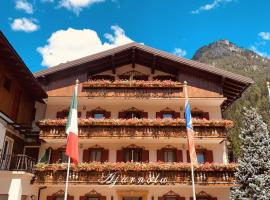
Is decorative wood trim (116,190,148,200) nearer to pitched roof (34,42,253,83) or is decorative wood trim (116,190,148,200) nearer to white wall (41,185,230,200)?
white wall (41,185,230,200)

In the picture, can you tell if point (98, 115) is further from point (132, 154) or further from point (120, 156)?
point (132, 154)

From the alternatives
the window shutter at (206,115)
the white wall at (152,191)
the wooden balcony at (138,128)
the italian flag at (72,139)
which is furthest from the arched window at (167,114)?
the italian flag at (72,139)

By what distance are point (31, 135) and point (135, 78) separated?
898cm

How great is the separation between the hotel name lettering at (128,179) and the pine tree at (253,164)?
7149 mm

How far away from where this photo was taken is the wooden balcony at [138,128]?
2147cm

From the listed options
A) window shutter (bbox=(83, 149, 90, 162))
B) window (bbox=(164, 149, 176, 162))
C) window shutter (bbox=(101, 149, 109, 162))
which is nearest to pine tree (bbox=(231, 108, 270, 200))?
window (bbox=(164, 149, 176, 162))

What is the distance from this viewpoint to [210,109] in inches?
936

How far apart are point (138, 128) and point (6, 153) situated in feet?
28.7

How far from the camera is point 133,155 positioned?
22.2m

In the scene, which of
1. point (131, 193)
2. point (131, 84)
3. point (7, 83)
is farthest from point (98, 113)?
point (7, 83)

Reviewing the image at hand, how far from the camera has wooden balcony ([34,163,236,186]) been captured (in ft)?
63.1

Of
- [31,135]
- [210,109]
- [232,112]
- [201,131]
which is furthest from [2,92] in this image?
[232,112]

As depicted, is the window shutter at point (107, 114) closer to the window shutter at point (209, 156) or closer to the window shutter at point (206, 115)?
the window shutter at point (206, 115)

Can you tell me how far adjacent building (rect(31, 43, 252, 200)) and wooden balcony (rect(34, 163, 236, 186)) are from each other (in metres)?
0.06
